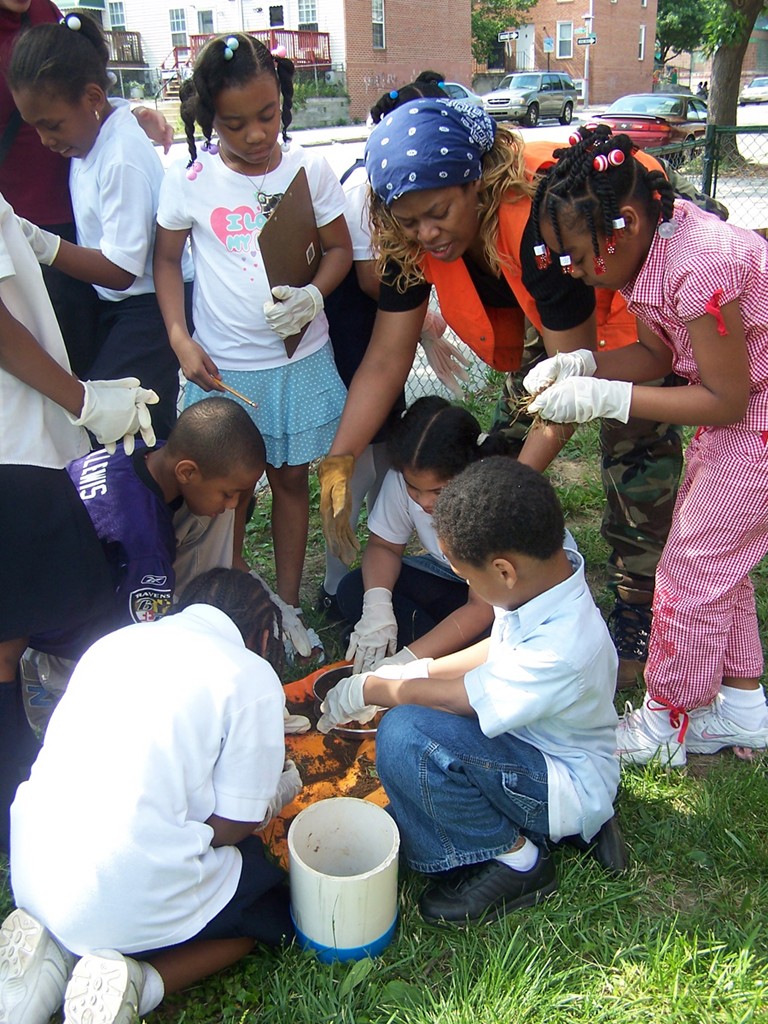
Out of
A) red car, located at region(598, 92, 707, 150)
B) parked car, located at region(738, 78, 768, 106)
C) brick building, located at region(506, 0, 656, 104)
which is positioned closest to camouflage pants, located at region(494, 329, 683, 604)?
red car, located at region(598, 92, 707, 150)

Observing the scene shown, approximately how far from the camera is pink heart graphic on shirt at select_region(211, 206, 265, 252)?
2.54 m

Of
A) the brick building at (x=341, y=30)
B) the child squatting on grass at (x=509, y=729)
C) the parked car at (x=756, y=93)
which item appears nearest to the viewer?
the child squatting on grass at (x=509, y=729)

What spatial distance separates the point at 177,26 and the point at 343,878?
33733 millimetres

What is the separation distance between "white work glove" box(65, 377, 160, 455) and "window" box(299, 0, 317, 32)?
96.7ft

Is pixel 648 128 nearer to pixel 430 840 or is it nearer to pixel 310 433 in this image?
pixel 310 433

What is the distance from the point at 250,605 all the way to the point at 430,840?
58 centimetres

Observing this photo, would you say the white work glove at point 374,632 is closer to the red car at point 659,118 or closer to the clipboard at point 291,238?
the clipboard at point 291,238

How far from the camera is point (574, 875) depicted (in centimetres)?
184

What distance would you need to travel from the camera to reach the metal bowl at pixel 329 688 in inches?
91.5

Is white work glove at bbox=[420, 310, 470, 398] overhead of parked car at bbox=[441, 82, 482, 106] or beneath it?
beneath

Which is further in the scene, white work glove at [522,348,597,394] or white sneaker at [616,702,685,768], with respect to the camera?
white sneaker at [616,702,685,768]

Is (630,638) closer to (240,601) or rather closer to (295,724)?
(295,724)

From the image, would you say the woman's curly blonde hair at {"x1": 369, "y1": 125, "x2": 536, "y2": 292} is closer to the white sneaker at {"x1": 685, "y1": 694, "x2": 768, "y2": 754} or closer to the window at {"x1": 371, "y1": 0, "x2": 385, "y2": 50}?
the white sneaker at {"x1": 685, "y1": 694, "x2": 768, "y2": 754}

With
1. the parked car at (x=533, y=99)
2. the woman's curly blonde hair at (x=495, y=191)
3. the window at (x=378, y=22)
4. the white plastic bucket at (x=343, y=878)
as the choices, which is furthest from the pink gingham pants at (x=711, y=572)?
the window at (x=378, y=22)
